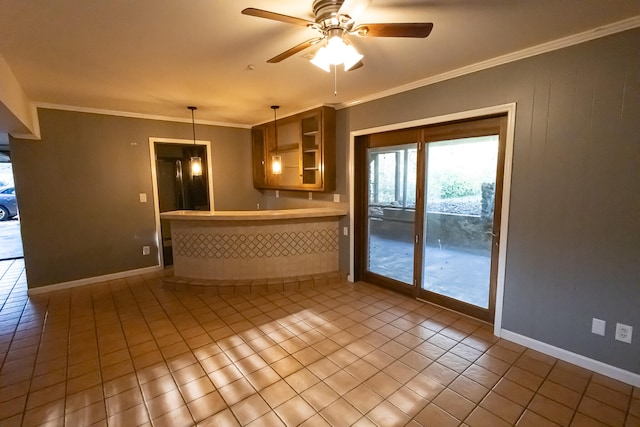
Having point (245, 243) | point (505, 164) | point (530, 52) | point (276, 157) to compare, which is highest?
point (530, 52)

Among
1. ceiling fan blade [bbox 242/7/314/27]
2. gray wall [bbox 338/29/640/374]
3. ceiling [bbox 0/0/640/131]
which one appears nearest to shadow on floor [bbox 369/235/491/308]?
gray wall [bbox 338/29/640/374]

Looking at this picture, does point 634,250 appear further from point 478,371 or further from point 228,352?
point 228,352

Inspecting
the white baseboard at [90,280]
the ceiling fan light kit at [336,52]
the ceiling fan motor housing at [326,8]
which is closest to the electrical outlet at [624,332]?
the ceiling fan light kit at [336,52]

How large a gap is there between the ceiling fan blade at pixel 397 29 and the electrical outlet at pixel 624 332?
2.38 m

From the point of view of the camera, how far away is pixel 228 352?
8.13 ft

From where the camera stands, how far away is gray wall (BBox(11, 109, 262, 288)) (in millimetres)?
3779

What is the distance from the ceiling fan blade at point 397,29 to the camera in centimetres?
149

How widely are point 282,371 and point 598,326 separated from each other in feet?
7.72

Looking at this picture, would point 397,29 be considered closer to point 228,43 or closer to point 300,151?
point 228,43

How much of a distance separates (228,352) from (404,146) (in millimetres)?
2815

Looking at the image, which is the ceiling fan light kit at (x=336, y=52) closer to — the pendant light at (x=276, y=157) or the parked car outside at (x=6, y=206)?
the pendant light at (x=276, y=157)

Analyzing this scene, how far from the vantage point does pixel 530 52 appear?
2320 mm

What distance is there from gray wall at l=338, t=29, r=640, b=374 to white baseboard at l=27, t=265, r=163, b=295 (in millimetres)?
4823

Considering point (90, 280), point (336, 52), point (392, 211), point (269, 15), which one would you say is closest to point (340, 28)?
point (336, 52)
